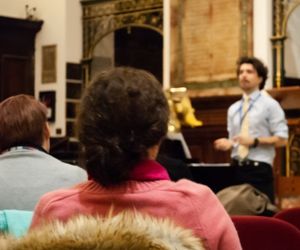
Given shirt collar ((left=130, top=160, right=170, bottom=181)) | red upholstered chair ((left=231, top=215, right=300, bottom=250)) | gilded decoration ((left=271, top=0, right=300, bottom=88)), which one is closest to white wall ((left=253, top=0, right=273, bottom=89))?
gilded decoration ((left=271, top=0, right=300, bottom=88))

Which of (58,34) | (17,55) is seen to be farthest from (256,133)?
(17,55)

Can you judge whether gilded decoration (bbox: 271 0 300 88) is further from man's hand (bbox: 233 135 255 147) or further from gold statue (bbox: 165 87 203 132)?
man's hand (bbox: 233 135 255 147)

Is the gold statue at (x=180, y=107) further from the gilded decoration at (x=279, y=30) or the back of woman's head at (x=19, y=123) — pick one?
the back of woman's head at (x=19, y=123)

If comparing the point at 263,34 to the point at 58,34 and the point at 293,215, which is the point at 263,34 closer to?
the point at 58,34

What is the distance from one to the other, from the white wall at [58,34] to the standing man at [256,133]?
654cm

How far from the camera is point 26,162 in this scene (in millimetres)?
2639

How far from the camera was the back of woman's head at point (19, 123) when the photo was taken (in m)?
2.66

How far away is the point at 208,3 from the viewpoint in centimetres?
962

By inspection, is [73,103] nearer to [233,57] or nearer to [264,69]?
[233,57]

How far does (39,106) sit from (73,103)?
894cm

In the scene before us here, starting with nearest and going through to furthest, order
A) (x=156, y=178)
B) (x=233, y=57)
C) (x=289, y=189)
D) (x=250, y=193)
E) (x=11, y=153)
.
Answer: (x=156, y=178)
(x=11, y=153)
(x=250, y=193)
(x=289, y=189)
(x=233, y=57)

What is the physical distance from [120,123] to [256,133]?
12.4 ft

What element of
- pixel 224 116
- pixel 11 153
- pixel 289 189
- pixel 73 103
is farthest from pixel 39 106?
pixel 73 103

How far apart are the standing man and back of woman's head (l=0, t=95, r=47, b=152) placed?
8.76 feet
